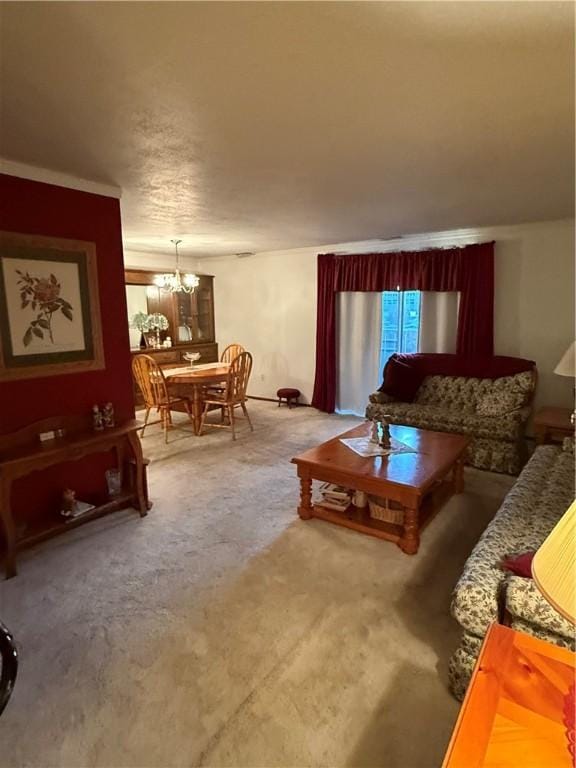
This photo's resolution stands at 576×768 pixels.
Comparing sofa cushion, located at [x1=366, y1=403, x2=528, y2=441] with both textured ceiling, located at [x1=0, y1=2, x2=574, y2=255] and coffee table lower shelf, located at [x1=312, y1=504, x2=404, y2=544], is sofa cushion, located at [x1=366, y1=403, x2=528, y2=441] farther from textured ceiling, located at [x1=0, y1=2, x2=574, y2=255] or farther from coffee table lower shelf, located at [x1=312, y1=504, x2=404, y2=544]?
textured ceiling, located at [x1=0, y1=2, x2=574, y2=255]

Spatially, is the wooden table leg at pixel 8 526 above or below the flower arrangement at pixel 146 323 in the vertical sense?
below

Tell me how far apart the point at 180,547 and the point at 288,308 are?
4.33m

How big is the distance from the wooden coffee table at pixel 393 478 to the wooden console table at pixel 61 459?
1.18 metres

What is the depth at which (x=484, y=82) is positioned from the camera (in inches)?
61.4

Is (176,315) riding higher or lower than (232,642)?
higher

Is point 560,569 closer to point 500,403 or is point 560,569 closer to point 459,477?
point 459,477

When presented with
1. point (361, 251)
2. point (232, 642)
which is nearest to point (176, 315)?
point (361, 251)

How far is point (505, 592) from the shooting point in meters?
1.52

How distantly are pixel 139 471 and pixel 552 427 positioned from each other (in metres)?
3.32

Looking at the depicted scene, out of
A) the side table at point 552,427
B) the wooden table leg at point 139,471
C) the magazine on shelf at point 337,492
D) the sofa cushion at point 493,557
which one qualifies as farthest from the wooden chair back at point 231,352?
the sofa cushion at point 493,557

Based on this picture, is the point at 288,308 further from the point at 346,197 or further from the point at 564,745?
the point at 564,745

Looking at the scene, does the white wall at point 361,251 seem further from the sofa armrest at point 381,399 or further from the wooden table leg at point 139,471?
the wooden table leg at point 139,471

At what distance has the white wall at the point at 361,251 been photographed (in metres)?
4.20

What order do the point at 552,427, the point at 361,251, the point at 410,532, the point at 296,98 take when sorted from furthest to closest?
1. the point at 361,251
2. the point at 552,427
3. the point at 410,532
4. the point at 296,98
